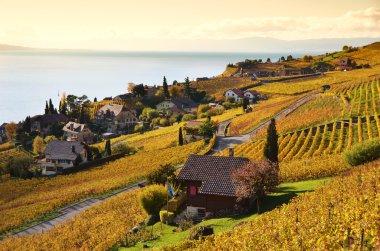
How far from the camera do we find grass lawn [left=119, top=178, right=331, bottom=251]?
28.4 meters

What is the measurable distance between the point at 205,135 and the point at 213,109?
39413mm

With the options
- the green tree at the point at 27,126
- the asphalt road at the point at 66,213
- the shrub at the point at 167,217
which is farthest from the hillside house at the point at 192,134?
the green tree at the point at 27,126

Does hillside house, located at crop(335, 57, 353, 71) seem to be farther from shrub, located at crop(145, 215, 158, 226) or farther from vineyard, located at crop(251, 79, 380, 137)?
shrub, located at crop(145, 215, 158, 226)

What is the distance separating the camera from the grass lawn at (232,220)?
28.4 m

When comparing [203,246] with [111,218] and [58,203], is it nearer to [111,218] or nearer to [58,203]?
[111,218]

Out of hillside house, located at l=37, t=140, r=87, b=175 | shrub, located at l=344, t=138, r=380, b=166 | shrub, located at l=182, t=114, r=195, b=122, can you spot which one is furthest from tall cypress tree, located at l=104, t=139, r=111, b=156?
shrub, located at l=344, t=138, r=380, b=166

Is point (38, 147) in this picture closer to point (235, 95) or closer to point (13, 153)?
point (13, 153)

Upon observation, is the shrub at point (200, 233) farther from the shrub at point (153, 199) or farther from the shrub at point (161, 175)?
the shrub at point (161, 175)

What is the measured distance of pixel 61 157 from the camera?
7381cm

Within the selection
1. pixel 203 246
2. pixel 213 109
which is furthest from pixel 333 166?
pixel 213 109

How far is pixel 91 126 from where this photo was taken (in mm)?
121750

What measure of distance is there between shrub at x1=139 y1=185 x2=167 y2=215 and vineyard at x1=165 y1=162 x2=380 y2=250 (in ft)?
38.3

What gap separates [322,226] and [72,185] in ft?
159

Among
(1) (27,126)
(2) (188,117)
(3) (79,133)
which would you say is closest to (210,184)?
(3) (79,133)
